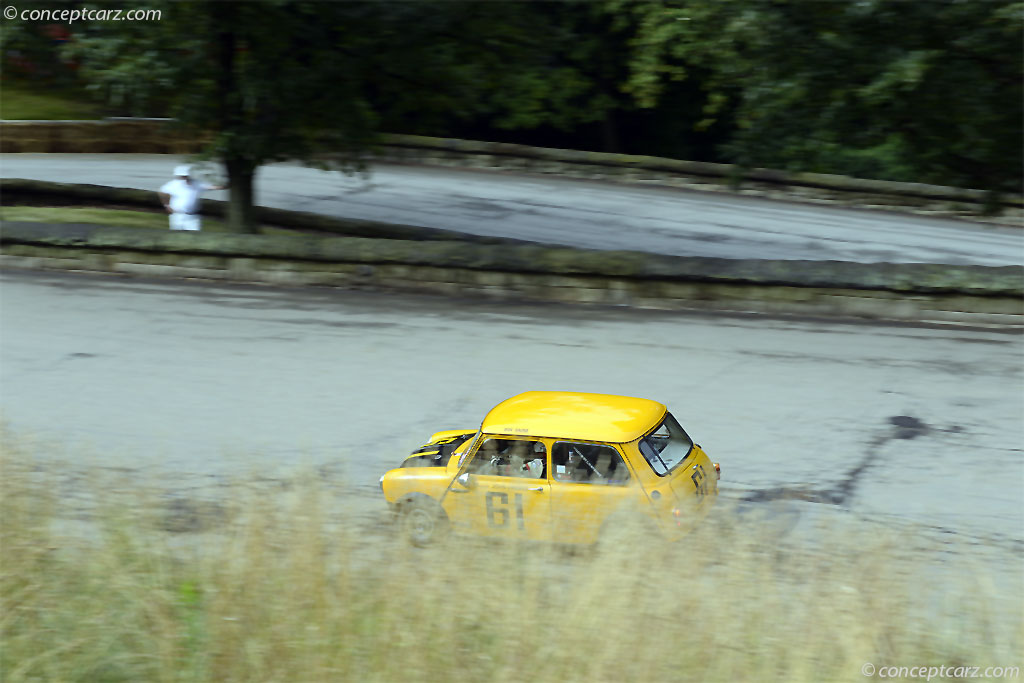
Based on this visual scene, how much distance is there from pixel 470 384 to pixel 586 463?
4419 mm

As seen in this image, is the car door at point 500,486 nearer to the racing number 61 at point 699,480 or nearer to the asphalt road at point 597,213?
the racing number 61 at point 699,480

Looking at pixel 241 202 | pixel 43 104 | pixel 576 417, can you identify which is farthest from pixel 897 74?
pixel 43 104

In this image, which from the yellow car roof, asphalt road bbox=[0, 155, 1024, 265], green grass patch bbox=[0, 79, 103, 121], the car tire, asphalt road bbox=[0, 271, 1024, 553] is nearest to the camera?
the car tire

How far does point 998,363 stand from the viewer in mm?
11891

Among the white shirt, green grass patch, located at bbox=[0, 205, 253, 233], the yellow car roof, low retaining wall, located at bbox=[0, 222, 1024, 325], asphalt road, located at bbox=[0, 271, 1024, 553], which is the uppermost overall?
the white shirt

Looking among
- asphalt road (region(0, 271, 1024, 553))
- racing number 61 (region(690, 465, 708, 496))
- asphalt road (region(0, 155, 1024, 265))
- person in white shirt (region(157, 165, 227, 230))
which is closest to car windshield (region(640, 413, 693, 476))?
racing number 61 (region(690, 465, 708, 496))

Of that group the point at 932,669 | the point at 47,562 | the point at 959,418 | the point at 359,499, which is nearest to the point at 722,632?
the point at 932,669

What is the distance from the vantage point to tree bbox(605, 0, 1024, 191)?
11.2 metres

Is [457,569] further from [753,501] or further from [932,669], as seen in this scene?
[753,501]

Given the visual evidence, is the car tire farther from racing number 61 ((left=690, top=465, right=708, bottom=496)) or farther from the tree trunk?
the tree trunk

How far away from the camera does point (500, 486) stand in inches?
284

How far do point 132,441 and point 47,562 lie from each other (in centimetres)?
416

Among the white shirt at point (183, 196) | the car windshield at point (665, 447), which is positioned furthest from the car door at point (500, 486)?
the white shirt at point (183, 196)

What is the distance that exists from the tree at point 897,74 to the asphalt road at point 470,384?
2.36m
